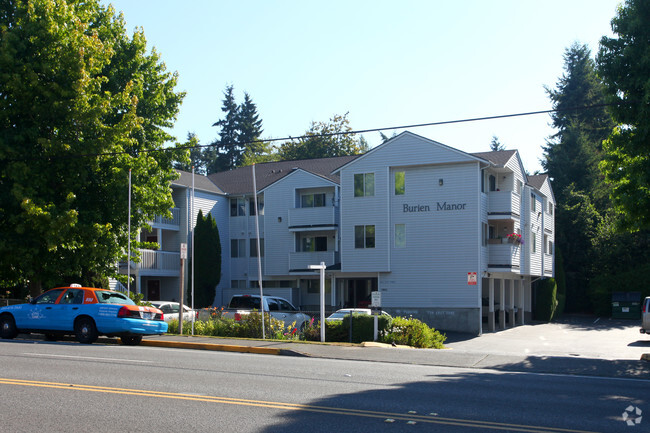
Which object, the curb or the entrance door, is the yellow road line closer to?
the curb

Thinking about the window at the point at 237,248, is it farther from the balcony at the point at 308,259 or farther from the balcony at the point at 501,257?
the balcony at the point at 501,257

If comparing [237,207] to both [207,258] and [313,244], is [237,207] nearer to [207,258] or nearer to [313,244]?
[207,258]

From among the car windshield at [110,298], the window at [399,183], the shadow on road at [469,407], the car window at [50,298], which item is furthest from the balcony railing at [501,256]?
the shadow on road at [469,407]

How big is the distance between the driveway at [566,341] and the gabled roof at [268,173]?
15540 millimetres

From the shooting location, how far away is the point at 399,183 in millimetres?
39500

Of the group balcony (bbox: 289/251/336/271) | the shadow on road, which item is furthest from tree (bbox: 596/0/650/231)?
balcony (bbox: 289/251/336/271)

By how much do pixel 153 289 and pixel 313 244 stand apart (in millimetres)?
10827

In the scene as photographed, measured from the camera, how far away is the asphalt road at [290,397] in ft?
27.0

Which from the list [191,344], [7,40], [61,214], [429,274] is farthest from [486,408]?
[429,274]

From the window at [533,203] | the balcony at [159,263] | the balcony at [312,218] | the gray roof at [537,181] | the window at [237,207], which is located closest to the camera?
the balcony at [159,263]

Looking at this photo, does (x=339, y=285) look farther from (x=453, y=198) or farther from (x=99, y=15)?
(x=99, y=15)

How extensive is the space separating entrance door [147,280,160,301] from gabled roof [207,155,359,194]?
8.13 metres

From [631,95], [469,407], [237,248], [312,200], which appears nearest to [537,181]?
[312,200]

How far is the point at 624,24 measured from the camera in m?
20.7
